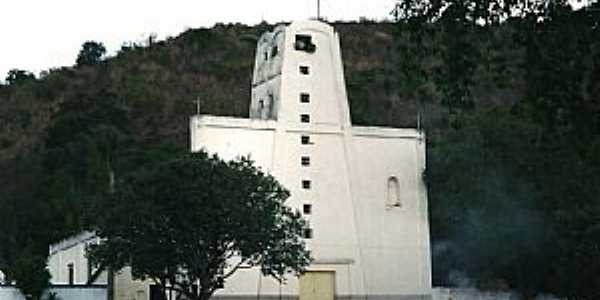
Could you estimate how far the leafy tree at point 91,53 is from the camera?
108856mm

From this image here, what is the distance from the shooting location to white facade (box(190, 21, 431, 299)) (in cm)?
4322

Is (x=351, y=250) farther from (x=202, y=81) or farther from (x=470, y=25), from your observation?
(x=202, y=81)

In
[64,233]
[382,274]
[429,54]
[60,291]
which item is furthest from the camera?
[64,233]

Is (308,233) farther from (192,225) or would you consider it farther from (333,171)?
(192,225)

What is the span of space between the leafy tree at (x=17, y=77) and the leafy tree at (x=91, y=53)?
528cm

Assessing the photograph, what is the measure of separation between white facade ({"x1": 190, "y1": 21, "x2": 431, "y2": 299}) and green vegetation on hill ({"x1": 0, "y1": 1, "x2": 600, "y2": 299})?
1.84 metres

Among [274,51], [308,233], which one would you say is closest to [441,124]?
[274,51]

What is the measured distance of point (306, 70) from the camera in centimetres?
4462

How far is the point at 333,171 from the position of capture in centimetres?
4409

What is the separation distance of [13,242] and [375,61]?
50344mm

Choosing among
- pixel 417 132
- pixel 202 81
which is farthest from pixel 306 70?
pixel 202 81

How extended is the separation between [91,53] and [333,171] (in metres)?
71.0

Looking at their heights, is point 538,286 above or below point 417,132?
below

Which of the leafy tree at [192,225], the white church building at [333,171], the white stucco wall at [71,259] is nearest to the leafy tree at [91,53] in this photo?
the white stucco wall at [71,259]
